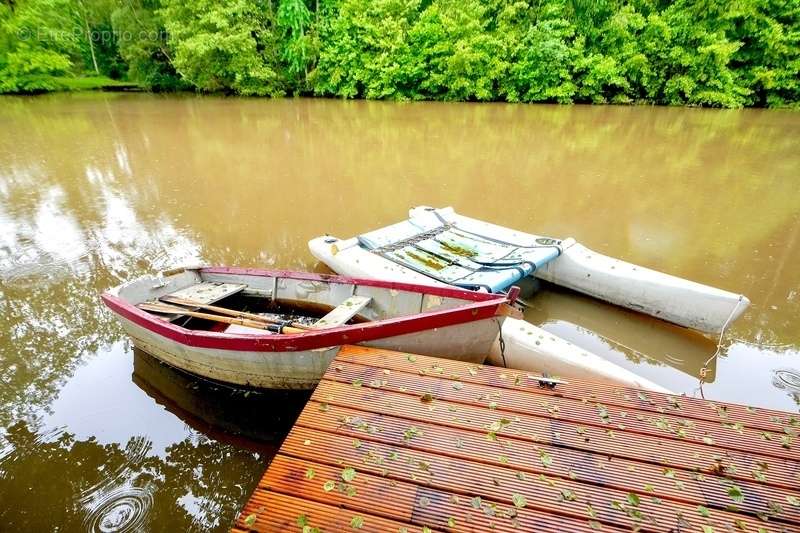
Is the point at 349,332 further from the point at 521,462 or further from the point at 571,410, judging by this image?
the point at 571,410

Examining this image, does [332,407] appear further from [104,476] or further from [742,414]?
[742,414]

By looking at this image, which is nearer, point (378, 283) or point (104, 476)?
point (104, 476)

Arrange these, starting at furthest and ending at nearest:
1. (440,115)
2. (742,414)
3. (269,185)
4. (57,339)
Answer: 1. (440,115)
2. (269,185)
3. (57,339)
4. (742,414)

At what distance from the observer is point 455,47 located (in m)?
21.2

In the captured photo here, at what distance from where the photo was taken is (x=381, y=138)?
13.2m

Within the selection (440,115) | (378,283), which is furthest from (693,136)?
(378,283)

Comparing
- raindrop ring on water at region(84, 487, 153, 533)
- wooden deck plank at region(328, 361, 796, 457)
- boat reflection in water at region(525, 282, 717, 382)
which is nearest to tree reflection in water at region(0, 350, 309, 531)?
raindrop ring on water at region(84, 487, 153, 533)

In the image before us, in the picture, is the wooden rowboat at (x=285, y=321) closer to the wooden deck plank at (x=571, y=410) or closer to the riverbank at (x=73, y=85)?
the wooden deck plank at (x=571, y=410)

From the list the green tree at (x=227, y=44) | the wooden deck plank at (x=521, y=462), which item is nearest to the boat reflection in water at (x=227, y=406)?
the wooden deck plank at (x=521, y=462)

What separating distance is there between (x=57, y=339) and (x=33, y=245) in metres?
3.14

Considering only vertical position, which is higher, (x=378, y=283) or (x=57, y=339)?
(x=378, y=283)

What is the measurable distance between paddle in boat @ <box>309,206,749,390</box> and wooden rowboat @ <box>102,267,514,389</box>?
0.53 meters

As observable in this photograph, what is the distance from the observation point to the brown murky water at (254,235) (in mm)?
3045

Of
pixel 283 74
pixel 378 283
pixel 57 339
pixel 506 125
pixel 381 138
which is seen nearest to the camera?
pixel 378 283
